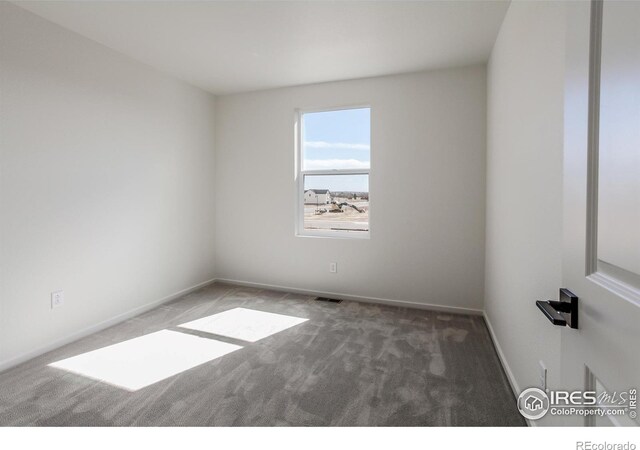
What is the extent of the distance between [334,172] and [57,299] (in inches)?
117

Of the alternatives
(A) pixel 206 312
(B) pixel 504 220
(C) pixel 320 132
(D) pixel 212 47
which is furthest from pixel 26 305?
(B) pixel 504 220

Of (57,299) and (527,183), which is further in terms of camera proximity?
(57,299)

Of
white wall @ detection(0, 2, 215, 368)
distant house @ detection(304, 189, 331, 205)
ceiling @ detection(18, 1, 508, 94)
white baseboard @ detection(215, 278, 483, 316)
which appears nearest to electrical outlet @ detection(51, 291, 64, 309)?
white wall @ detection(0, 2, 215, 368)

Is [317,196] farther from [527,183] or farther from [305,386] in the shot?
[527,183]

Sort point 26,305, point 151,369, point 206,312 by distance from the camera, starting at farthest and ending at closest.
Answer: point 206,312, point 26,305, point 151,369

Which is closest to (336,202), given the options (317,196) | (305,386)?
(317,196)

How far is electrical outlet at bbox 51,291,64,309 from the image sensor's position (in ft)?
8.18

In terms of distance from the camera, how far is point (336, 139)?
150 inches

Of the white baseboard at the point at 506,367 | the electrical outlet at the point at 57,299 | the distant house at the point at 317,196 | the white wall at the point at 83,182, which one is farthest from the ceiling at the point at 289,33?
the white baseboard at the point at 506,367

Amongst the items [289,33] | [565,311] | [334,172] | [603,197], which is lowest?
[565,311]

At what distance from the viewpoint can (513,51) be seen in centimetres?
205

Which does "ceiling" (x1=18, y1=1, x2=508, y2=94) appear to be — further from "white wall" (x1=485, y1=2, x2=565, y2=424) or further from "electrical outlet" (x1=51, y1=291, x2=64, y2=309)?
"electrical outlet" (x1=51, y1=291, x2=64, y2=309)
